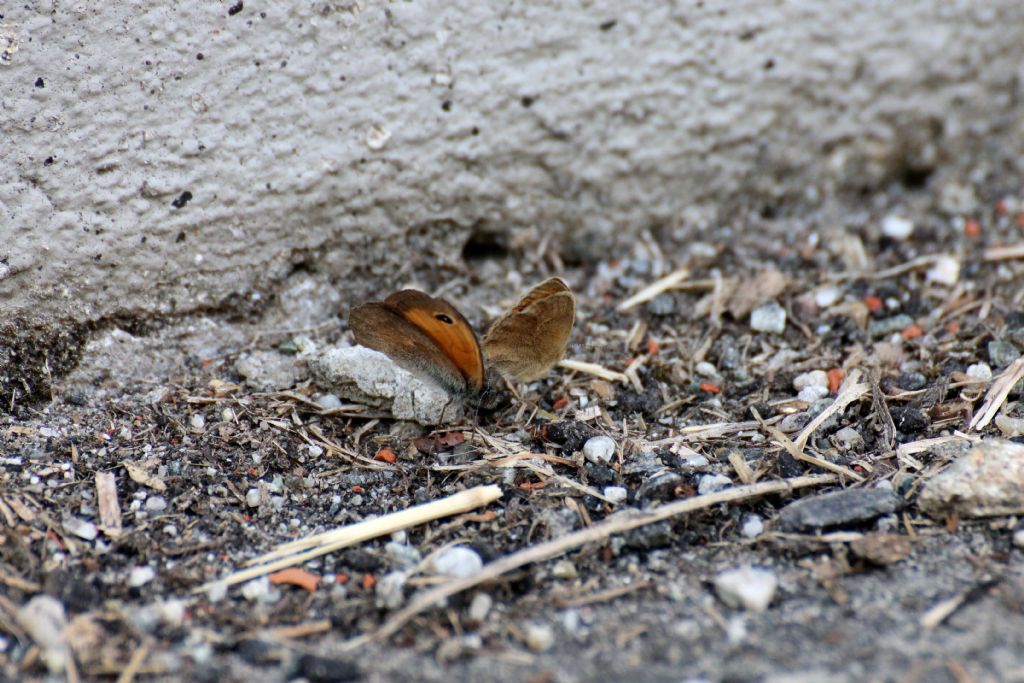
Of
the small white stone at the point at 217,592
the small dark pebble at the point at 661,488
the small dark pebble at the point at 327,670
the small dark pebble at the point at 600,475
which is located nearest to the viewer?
the small dark pebble at the point at 327,670

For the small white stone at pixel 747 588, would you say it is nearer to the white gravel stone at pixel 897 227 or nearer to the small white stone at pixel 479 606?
the small white stone at pixel 479 606

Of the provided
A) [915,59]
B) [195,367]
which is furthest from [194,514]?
[915,59]

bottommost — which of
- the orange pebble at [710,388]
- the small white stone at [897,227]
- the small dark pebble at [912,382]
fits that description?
the orange pebble at [710,388]

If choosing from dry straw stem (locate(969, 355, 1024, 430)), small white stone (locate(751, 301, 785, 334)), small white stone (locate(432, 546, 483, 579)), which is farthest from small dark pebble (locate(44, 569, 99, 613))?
A: dry straw stem (locate(969, 355, 1024, 430))

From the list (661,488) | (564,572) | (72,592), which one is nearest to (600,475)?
(661,488)

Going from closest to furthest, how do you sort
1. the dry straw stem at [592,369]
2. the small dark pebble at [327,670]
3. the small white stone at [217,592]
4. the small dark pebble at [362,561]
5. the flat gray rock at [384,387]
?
the small dark pebble at [327,670] → the small white stone at [217,592] → the small dark pebble at [362,561] → the flat gray rock at [384,387] → the dry straw stem at [592,369]

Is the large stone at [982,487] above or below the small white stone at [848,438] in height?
above

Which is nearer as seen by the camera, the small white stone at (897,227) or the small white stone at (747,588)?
the small white stone at (747,588)

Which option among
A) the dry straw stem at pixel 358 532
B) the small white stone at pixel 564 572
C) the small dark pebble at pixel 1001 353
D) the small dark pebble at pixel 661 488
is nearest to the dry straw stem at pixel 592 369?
the small dark pebble at pixel 661 488
